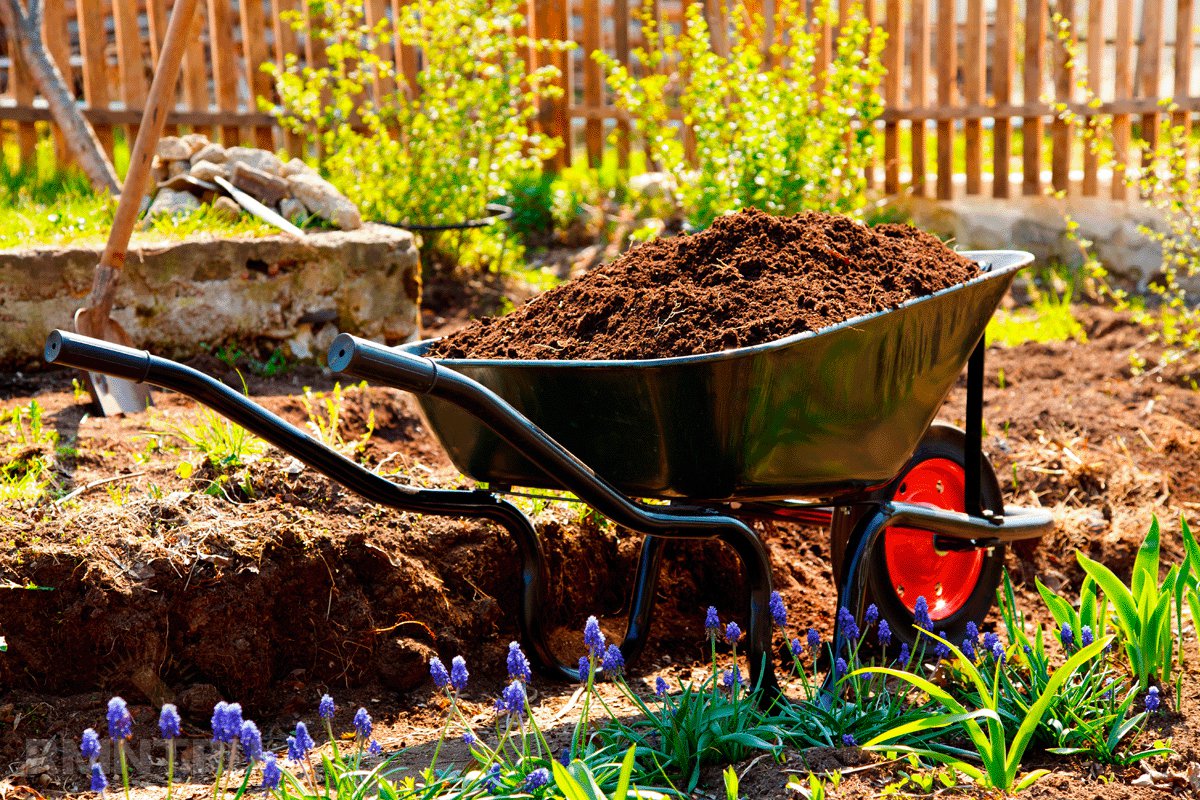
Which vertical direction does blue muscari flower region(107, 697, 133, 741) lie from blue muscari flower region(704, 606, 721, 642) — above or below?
above

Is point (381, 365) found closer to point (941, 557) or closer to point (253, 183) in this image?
point (941, 557)

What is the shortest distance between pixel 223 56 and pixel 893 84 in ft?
11.6

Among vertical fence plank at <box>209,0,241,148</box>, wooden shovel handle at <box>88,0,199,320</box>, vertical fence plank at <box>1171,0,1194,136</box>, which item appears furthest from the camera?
vertical fence plank at <box>209,0,241,148</box>

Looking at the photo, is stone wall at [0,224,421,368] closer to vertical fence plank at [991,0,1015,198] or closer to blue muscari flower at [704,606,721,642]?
blue muscari flower at [704,606,721,642]

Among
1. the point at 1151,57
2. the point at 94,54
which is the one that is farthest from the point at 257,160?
the point at 1151,57

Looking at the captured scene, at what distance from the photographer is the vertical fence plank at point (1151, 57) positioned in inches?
230

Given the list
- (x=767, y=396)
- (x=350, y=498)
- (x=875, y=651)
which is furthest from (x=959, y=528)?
(x=350, y=498)

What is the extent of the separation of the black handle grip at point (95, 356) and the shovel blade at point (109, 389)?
6.20 feet

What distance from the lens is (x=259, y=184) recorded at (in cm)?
484

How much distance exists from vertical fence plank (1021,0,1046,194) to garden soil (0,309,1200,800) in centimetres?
349

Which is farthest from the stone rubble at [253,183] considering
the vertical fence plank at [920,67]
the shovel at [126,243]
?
the vertical fence plank at [920,67]

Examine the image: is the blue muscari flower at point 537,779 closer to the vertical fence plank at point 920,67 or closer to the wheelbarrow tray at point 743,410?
the wheelbarrow tray at point 743,410

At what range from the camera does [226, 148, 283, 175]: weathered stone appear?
5020 mm

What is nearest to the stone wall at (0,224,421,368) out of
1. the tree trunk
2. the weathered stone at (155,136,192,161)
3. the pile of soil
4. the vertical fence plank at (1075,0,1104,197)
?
the weathered stone at (155,136,192,161)
